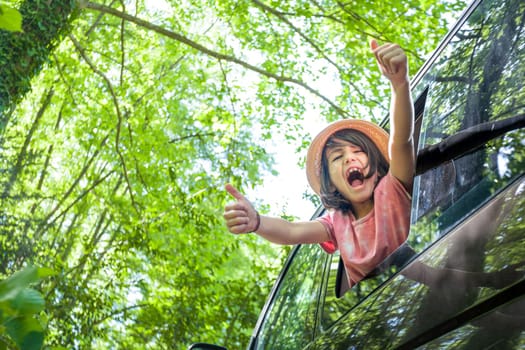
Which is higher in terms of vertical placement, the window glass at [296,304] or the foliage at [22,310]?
the window glass at [296,304]

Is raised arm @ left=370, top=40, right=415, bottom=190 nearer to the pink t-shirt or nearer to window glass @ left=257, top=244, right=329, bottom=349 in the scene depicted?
the pink t-shirt

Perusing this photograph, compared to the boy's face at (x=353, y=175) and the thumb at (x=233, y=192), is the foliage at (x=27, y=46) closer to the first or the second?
the thumb at (x=233, y=192)

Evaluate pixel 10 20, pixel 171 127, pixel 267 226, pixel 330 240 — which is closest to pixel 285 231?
pixel 267 226

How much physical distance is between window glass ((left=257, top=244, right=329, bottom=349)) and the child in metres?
0.10

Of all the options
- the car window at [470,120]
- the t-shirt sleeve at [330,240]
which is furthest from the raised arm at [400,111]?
the t-shirt sleeve at [330,240]

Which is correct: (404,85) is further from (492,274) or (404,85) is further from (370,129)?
(492,274)

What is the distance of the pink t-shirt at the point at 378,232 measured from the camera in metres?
1.84

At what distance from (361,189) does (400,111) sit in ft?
1.05

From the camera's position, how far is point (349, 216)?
219 cm

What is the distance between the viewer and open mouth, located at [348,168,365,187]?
2.17m

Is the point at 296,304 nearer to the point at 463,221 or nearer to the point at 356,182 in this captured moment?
the point at 356,182

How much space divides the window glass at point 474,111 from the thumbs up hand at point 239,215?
76 centimetres

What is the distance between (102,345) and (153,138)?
4.70 meters

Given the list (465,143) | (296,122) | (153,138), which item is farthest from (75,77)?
(465,143)
